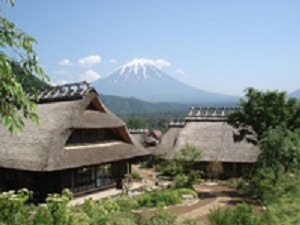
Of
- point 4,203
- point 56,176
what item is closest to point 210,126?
point 56,176

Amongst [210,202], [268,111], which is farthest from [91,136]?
[268,111]

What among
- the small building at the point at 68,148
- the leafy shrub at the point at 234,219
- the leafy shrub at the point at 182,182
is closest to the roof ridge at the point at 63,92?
the small building at the point at 68,148

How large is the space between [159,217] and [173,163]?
46.4ft

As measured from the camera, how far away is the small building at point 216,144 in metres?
28.8

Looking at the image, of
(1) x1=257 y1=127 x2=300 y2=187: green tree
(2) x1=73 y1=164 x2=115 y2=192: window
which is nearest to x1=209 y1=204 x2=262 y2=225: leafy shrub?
(1) x1=257 y1=127 x2=300 y2=187: green tree

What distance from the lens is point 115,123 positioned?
2430 cm

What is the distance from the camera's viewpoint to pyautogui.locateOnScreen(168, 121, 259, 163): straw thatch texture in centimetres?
2878

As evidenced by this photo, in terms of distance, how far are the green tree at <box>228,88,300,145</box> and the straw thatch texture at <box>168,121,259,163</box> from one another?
636cm

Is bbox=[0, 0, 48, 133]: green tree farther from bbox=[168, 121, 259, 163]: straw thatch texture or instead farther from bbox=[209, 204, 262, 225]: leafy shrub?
bbox=[168, 121, 259, 163]: straw thatch texture

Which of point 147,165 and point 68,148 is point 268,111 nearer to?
point 68,148

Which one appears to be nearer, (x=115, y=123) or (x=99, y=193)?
(x=99, y=193)

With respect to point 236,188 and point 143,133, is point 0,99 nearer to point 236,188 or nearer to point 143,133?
point 236,188

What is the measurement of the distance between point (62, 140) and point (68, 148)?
0.89 meters

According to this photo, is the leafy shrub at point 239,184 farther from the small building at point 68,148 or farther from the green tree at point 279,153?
the small building at point 68,148
